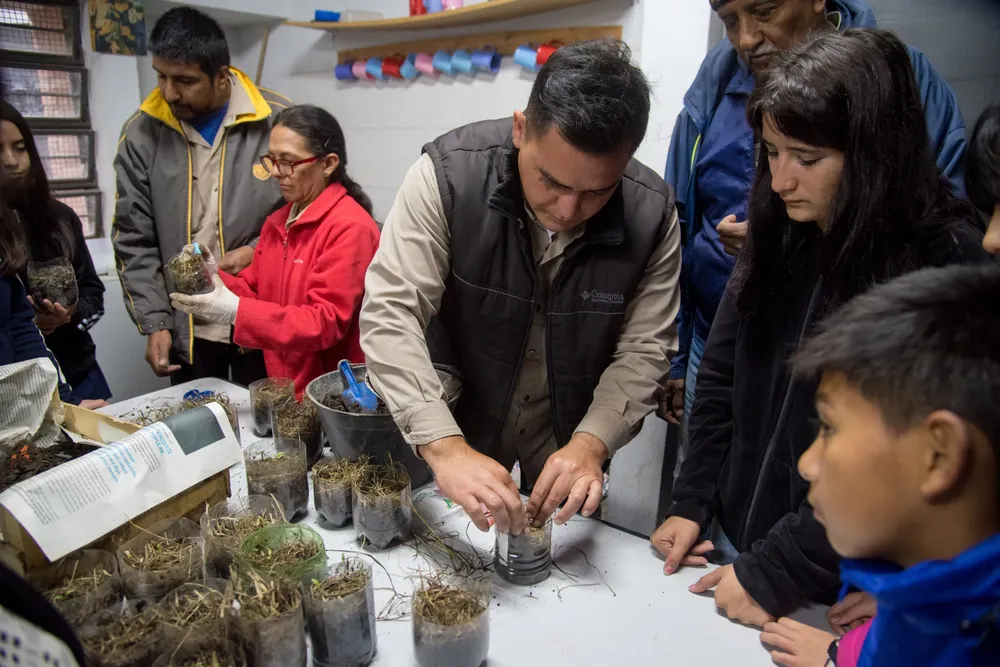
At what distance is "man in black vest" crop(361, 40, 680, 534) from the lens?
1.25 metres

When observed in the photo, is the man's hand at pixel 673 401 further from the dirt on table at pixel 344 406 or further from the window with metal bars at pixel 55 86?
the window with metal bars at pixel 55 86

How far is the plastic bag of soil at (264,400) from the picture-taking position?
174cm

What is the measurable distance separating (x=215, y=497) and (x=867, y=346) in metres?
1.18

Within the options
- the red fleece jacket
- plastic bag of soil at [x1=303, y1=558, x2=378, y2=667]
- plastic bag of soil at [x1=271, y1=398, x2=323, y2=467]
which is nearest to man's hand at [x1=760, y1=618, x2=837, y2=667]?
plastic bag of soil at [x1=303, y1=558, x2=378, y2=667]

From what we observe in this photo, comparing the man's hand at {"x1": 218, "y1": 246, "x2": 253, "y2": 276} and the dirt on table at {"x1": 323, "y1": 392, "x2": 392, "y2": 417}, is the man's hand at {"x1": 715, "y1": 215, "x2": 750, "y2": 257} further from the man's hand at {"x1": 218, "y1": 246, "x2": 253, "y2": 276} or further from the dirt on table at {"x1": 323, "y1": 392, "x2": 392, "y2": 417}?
the man's hand at {"x1": 218, "y1": 246, "x2": 253, "y2": 276}

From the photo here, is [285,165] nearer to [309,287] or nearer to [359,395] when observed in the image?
[309,287]

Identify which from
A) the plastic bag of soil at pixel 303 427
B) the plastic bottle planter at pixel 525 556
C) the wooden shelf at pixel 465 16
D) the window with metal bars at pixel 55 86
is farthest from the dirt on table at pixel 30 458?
the window with metal bars at pixel 55 86

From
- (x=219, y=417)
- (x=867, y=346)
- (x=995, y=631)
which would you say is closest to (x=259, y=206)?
(x=219, y=417)

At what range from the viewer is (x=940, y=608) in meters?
0.67

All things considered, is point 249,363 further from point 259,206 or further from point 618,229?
point 618,229

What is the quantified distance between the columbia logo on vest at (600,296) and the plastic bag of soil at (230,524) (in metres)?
0.77

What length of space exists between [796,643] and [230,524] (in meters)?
0.97

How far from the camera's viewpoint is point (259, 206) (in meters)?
2.54

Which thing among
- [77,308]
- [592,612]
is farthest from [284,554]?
[77,308]
